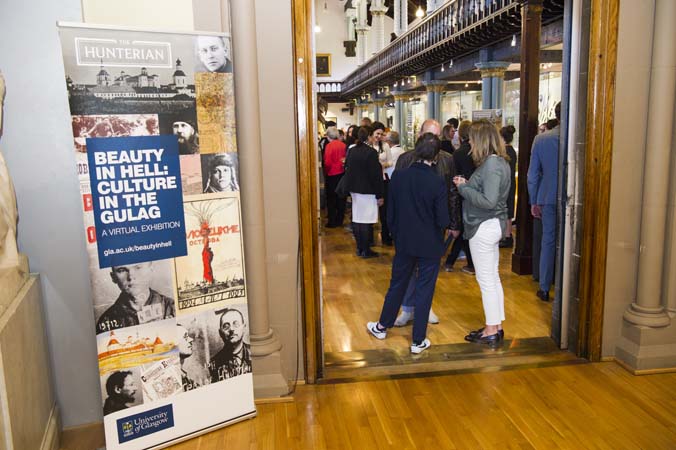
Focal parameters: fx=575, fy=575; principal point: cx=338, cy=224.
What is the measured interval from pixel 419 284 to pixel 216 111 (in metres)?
1.85

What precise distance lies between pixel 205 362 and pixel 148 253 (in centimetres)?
64

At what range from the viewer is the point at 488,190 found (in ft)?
12.1

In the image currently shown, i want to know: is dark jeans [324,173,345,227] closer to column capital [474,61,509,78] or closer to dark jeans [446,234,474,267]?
dark jeans [446,234,474,267]

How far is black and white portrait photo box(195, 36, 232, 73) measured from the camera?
271cm

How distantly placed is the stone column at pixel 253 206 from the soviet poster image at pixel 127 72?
1.20 feet

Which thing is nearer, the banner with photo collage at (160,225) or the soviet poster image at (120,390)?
the banner with photo collage at (160,225)

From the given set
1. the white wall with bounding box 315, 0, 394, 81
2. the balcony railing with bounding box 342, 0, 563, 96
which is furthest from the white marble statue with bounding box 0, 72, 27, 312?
the white wall with bounding box 315, 0, 394, 81

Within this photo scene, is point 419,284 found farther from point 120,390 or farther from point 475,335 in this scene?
point 120,390

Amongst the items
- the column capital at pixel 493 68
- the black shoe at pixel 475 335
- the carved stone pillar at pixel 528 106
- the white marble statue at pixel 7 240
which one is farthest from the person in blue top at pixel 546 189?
the column capital at pixel 493 68

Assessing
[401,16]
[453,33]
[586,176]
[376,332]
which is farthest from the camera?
[401,16]

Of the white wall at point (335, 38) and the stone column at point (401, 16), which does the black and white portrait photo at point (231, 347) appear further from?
the white wall at point (335, 38)

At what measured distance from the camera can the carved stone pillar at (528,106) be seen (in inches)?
229

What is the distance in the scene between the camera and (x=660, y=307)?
3631 millimetres

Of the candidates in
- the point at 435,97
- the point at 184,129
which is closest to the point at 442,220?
the point at 184,129
